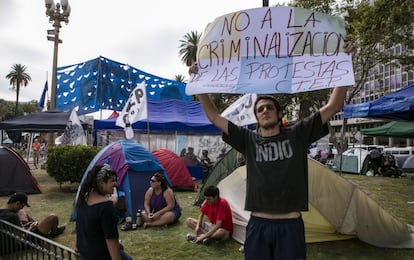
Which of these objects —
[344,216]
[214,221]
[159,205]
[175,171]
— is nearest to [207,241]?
[214,221]

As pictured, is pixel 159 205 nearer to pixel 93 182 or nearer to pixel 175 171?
pixel 93 182

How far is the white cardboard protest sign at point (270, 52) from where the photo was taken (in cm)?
270

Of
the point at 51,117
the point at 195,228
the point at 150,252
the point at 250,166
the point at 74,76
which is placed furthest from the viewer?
the point at 74,76

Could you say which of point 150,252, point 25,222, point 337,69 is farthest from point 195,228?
point 337,69

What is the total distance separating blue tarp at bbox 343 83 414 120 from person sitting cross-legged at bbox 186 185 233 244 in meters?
3.98

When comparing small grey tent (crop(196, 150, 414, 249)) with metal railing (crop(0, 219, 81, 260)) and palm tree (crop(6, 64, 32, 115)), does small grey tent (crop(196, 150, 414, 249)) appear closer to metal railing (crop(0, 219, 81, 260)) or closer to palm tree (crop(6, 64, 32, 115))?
metal railing (crop(0, 219, 81, 260))

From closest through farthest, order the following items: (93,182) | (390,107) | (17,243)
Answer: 1. (93,182)
2. (17,243)
3. (390,107)

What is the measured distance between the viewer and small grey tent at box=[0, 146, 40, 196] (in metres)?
9.86

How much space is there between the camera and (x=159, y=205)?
6.80 metres

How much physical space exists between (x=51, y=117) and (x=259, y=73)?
469 inches

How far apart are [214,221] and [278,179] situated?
365cm

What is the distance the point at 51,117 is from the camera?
1304 cm

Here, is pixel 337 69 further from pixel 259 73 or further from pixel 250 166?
pixel 250 166

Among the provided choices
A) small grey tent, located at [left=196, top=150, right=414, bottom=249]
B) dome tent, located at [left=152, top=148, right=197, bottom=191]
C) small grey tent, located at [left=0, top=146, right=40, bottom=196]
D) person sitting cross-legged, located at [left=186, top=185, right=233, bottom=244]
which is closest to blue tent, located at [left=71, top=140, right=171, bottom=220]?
person sitting cross-legged, located at [left=186, top=185, right=233, bottom=244]
